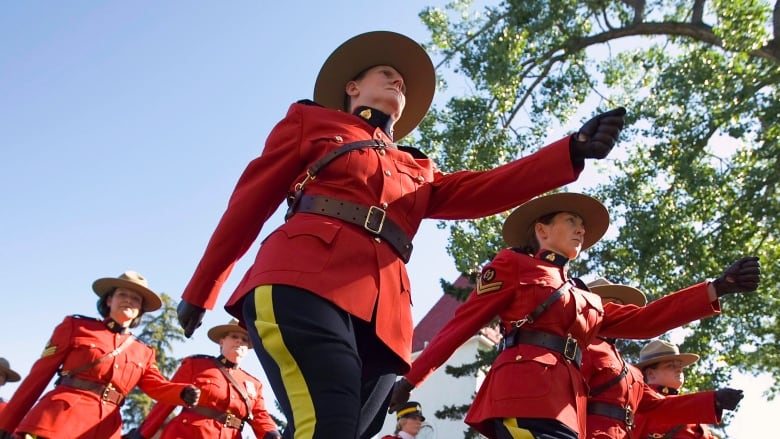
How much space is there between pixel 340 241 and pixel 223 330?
6.88m

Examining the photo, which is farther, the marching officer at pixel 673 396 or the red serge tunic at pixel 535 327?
the marching officer at pixel 673 396

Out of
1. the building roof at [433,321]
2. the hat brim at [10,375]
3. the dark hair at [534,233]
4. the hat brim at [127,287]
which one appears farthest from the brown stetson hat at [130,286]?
the building roof at [433,321]

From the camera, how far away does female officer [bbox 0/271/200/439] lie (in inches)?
282

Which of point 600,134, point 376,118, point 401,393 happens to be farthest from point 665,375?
point 600,134

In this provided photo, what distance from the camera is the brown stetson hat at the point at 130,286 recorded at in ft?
27.1

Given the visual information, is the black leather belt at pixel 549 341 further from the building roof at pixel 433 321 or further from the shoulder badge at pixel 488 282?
the building roof at pixel 433 321

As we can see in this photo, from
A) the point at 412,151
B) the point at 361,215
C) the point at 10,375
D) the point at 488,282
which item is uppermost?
the point at 10,375

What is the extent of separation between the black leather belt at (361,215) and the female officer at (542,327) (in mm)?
1577

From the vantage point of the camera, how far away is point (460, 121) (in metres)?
16.5

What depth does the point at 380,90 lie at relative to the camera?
12.3ft

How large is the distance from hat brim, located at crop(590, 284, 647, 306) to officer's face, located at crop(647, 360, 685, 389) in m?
1.07

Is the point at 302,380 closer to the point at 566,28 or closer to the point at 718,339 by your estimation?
the point at 718,339

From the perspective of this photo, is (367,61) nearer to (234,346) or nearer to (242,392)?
(242,392)

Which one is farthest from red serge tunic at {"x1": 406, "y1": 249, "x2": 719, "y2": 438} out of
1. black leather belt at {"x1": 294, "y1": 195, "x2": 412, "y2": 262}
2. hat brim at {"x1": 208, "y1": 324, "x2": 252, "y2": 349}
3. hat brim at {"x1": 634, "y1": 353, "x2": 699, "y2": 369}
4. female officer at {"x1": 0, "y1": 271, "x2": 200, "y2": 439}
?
hat brim at {"x1": 208, "y1": 324, "x2": 252, "y2": 349}
